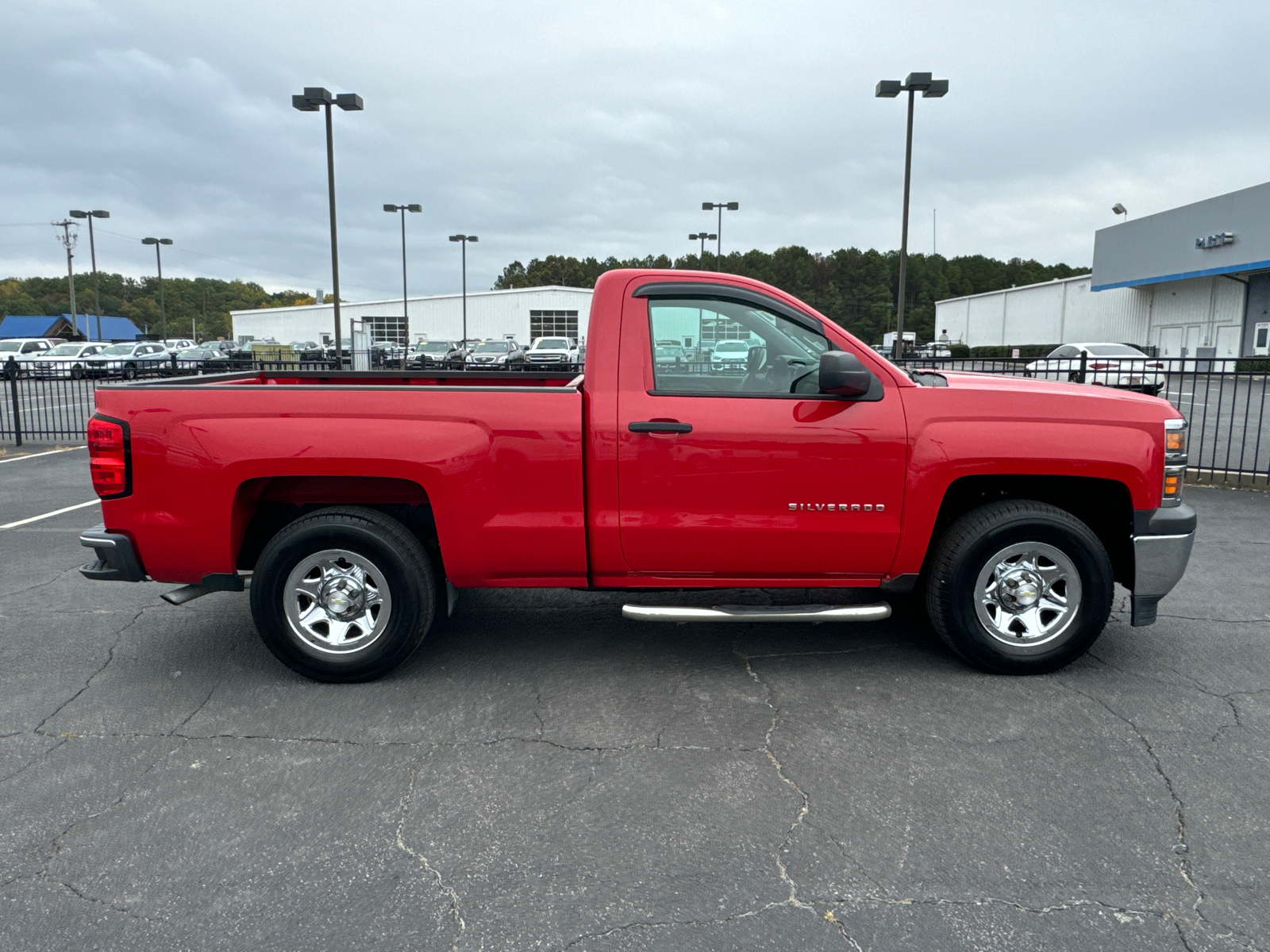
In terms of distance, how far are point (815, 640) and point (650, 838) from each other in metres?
2.31

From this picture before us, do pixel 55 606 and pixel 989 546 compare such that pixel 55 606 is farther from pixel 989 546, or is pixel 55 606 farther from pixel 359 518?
pixel 989 546

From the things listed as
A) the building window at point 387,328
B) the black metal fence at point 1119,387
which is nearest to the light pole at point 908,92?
the black metal fence at point 1119,387

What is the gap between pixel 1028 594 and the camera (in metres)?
4.50

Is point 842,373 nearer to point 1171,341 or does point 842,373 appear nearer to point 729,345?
point 729,345

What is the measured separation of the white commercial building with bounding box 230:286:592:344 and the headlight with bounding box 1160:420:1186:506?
64.6 metres

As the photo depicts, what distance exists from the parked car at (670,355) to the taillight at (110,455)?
8.29 feet

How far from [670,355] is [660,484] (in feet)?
2.06

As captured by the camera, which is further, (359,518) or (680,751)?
(359,518)

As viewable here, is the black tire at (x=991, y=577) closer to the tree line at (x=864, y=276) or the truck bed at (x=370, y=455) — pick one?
the truck bed at (x=370, y=455)

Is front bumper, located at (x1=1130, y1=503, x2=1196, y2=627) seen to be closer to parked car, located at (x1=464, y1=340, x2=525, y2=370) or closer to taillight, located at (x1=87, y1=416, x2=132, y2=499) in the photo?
taillight, located at (x1=87, y1=416, x2=132, y2=499)

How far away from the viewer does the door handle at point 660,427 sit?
4223 millimetres

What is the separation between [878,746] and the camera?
379 centimetres

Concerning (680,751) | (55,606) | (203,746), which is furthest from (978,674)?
(55,606)

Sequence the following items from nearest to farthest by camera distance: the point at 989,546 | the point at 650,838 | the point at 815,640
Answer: the point at 650,838 → the point at 989,546 → the point at 815,640
